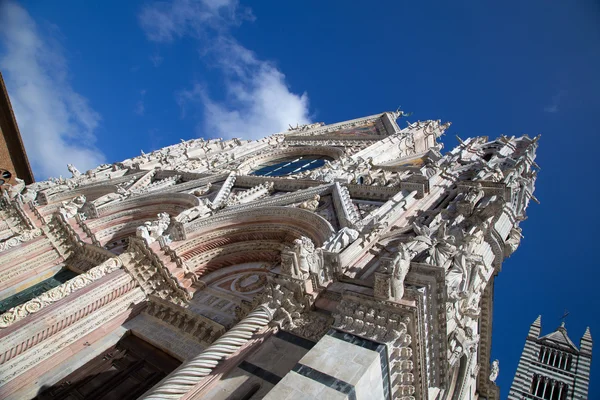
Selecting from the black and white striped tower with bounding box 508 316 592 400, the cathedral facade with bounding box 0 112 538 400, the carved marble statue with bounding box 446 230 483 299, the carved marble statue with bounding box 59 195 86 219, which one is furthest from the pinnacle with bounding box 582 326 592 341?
the carved marble statue with bounding box 59 195 86 219

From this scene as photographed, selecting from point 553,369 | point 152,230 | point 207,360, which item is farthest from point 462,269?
point 553,369

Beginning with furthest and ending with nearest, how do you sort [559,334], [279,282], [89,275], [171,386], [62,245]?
[559,334] → [62,245] → [89,275] → [279,282] → [171,386]

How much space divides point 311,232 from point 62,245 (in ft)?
35.4

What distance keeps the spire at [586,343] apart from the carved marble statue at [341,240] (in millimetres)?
40289

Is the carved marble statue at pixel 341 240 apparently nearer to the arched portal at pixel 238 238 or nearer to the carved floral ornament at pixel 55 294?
the arched portal at pixel 238 238

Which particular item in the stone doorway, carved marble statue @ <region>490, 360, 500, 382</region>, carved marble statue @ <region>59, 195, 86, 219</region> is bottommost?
the stone doorway

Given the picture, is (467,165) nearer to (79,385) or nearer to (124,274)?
(124,274)

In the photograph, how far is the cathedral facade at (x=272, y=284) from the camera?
198 inches

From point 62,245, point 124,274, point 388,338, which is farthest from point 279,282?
point 62,245

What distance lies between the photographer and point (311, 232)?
9188mm

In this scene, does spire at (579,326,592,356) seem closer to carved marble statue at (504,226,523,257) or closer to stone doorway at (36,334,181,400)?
carved marble statue at (504,226,523,257)

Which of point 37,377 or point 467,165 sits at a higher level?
point 467,165

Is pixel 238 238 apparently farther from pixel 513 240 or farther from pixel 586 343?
pixel 586 343

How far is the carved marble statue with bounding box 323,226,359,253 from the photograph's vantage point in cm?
693
